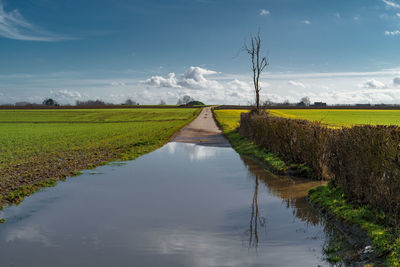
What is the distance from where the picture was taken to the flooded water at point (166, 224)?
5941 millimetres

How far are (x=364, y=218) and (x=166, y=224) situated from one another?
15.5ft

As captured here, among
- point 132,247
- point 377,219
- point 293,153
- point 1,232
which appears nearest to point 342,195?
point 377,219

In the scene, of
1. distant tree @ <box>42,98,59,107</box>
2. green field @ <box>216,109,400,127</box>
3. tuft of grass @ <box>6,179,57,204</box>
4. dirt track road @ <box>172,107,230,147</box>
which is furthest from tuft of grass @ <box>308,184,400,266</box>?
distant tree @ <box>42,98,59,107</box>

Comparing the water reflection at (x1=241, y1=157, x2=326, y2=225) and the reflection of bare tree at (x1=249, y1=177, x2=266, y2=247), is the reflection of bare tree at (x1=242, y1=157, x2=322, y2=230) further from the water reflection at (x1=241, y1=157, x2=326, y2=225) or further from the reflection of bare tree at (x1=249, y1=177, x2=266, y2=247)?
the reflection of bare tree at (x1=249, y1=177, x2=266, y2=247)

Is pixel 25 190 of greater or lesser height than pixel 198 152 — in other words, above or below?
below

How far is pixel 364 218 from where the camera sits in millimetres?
7238

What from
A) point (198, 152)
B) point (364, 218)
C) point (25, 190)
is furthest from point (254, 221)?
point (198, 152)

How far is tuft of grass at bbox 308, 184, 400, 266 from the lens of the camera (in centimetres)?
575

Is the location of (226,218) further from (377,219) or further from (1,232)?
(1,232)

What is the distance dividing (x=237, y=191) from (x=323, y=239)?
4.10 metres

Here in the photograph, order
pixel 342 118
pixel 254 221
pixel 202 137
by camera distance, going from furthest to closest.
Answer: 1. pixel 342 118
2. pixel 202 137
3. pixel 254 221

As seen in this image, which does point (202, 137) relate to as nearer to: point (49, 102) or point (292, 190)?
point (292, 190)

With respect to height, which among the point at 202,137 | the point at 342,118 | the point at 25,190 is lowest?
the point at 25,190

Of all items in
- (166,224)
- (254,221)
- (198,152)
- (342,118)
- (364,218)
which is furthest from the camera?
(342,118)
